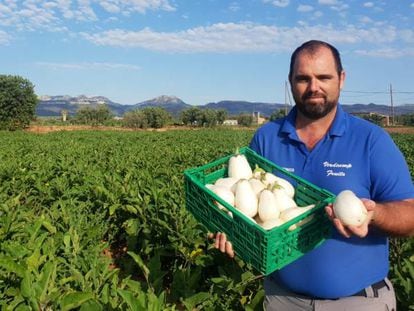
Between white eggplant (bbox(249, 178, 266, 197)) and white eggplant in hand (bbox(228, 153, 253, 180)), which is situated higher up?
white eggplant in hand (bbox(228, 153, 253, 180))

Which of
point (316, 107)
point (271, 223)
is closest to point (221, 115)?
point (316, 107)

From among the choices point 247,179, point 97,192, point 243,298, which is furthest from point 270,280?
point 97,192

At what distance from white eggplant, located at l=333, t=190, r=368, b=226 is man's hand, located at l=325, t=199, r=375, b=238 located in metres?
0.03

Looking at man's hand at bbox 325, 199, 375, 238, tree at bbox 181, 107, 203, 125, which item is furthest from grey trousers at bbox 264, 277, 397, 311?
tree at bbox 181, 107, 203, 125

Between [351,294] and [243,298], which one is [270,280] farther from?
[243,298]

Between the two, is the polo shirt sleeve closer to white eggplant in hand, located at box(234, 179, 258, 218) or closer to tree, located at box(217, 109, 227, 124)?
white eggplant in hand, located at box(234, 179, 258, 218)

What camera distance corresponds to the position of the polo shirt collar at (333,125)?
7.76ft

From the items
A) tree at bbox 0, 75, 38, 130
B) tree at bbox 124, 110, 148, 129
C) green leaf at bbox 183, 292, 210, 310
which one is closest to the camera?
green leaf at bbox 183, 292, 210, 310

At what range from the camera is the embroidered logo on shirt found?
90.4 inches

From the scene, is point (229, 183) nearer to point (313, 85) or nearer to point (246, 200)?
point (246, 200)

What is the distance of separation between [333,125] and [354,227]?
65cm

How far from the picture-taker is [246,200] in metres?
2.17

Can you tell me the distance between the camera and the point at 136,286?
3258 mm

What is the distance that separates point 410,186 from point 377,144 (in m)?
0.25
